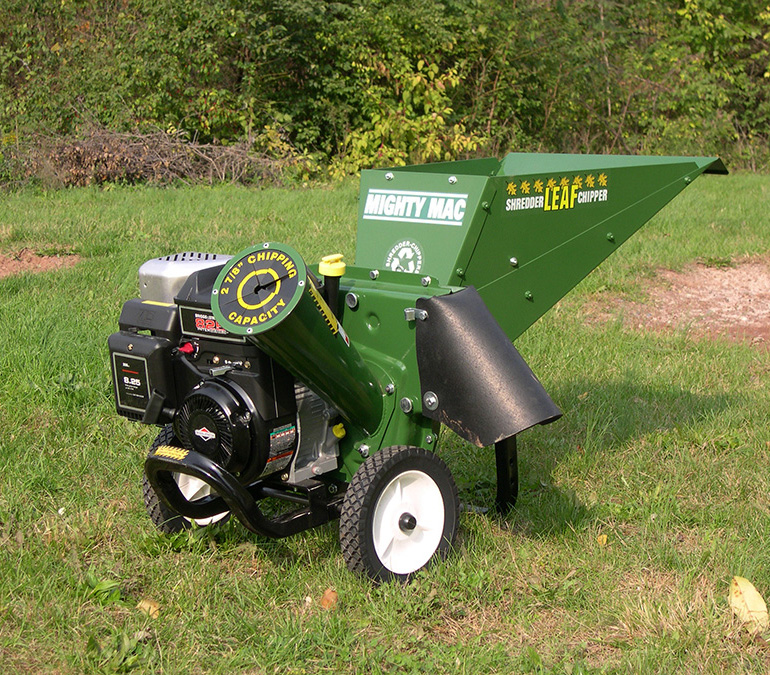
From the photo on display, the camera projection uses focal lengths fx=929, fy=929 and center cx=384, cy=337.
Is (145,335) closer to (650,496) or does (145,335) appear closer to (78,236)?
(650,496)

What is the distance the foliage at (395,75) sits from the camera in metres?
12.0

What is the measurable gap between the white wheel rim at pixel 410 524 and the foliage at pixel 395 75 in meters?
9.26

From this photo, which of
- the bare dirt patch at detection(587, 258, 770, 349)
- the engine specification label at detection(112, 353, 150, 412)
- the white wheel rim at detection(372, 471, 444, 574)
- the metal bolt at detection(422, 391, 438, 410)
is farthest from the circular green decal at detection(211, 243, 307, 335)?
the bare dirt patch at detection(587, 258, 770, 349)

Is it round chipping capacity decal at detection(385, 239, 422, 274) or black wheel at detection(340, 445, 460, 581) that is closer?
black wheel at detection(340, 445, 460, 581)

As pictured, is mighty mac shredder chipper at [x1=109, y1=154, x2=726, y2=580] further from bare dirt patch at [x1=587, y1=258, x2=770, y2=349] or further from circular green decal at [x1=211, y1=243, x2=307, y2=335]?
bare dirt patch at [x1=587, y1=258, x2=770, y2=349]

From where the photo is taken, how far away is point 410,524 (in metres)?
2.94

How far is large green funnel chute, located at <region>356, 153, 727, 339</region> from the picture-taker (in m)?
3.20

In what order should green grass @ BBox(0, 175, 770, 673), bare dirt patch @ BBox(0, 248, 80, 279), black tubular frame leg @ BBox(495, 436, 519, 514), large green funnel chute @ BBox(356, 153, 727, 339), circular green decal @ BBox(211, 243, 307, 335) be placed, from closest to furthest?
circular green decal @ BBox(211, 243, 307, 335), green grass @ BBox(0, 175, 770, 673), large green funnel chute @ BBox(356, 153, 727, 339), black tubular frame leg @ BBox(495, 436, 519, 514), bare dirt patch @ BBox(0, 248, 80, 279)

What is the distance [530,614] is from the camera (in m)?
2.90

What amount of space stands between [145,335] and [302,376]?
56 centimetres

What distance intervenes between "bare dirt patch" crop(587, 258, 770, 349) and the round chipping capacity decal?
121 inches

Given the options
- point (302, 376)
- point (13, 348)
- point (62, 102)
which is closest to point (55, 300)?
point (13, 348)

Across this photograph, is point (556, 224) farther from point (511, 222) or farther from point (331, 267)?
point (331, 267)

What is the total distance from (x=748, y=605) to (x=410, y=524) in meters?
1.06
